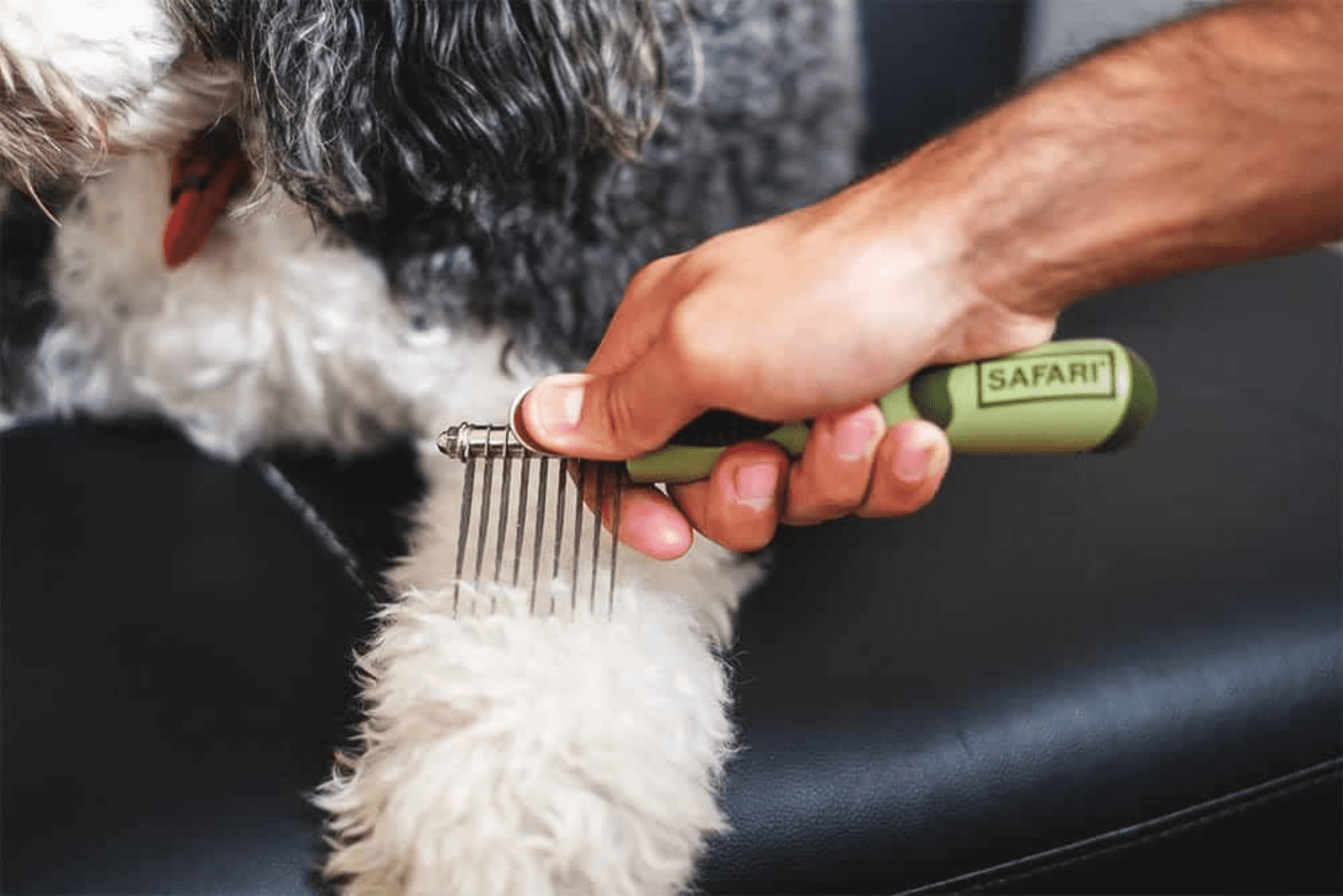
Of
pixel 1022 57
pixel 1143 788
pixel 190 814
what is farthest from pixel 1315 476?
pixel 190 814

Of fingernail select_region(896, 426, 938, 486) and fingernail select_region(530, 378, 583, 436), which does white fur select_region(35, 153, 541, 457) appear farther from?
fingernail select_region(896, 426, 938, 486)

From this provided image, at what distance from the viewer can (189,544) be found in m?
0.79

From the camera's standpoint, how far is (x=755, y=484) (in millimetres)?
607

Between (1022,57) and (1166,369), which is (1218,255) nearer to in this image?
(1166,369)

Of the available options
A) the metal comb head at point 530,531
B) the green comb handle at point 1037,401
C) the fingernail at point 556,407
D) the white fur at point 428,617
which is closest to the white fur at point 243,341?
the white fur at point 428,617

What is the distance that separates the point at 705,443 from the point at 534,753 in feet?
0.61

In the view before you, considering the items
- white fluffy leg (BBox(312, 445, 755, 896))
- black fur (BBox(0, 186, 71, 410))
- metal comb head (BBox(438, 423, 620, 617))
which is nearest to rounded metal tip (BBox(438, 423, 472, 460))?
metal comb head (BBox(438, 423, 620, 617))

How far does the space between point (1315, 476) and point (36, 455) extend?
934 mm

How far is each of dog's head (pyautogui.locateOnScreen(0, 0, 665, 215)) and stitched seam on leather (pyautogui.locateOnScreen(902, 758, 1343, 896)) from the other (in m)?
0.52

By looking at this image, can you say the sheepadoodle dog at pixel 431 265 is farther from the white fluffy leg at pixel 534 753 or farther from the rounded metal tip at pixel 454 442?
the rounded metal tip at pixel 454 442

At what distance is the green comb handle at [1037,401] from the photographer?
548mm

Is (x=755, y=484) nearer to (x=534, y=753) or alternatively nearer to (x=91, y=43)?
(x=534, y=753)

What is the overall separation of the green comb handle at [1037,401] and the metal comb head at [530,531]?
0.12 metres

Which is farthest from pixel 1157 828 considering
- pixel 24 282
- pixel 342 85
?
pixel 24 282
